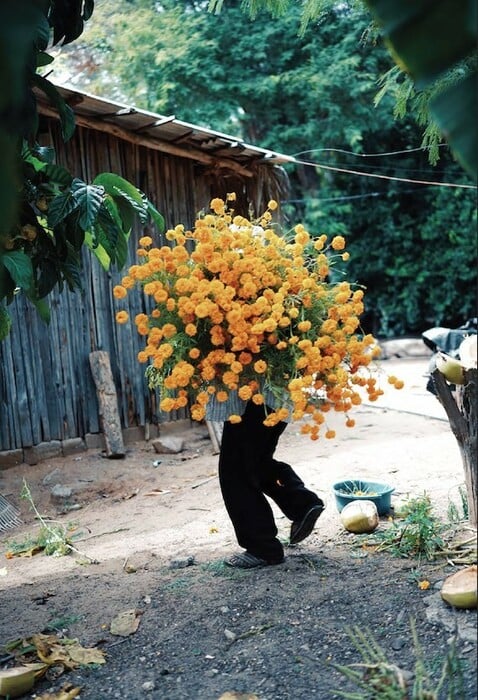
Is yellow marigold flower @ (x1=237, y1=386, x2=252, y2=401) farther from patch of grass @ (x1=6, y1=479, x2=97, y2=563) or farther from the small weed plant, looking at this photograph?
patch of grass @ (x1=6, y1=479, x2=97, y2=563)

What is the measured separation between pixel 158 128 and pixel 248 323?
424cm

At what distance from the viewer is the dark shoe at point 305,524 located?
3936 millimetres

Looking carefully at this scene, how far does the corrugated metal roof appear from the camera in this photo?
630 cm

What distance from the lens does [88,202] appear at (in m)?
2.92

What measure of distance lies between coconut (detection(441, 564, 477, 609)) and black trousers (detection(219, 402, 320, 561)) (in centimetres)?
104

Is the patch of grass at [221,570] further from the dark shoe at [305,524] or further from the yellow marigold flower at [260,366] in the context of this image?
the yellow marigold flower at [260,366]

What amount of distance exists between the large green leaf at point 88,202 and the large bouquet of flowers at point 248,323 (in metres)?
0.32

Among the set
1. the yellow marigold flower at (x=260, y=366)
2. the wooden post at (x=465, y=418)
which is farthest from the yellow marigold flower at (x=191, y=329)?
the wooden post at (x=465, y=418)

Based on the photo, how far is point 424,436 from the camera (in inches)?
288

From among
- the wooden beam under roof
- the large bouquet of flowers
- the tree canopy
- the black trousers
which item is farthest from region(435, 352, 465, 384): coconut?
the tree canopy

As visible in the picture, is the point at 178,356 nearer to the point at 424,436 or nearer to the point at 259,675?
the point at 259,675

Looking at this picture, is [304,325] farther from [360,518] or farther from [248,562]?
[360,518]

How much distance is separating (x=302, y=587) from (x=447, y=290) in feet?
42.8

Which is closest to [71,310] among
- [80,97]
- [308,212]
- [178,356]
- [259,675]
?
[80,97]
